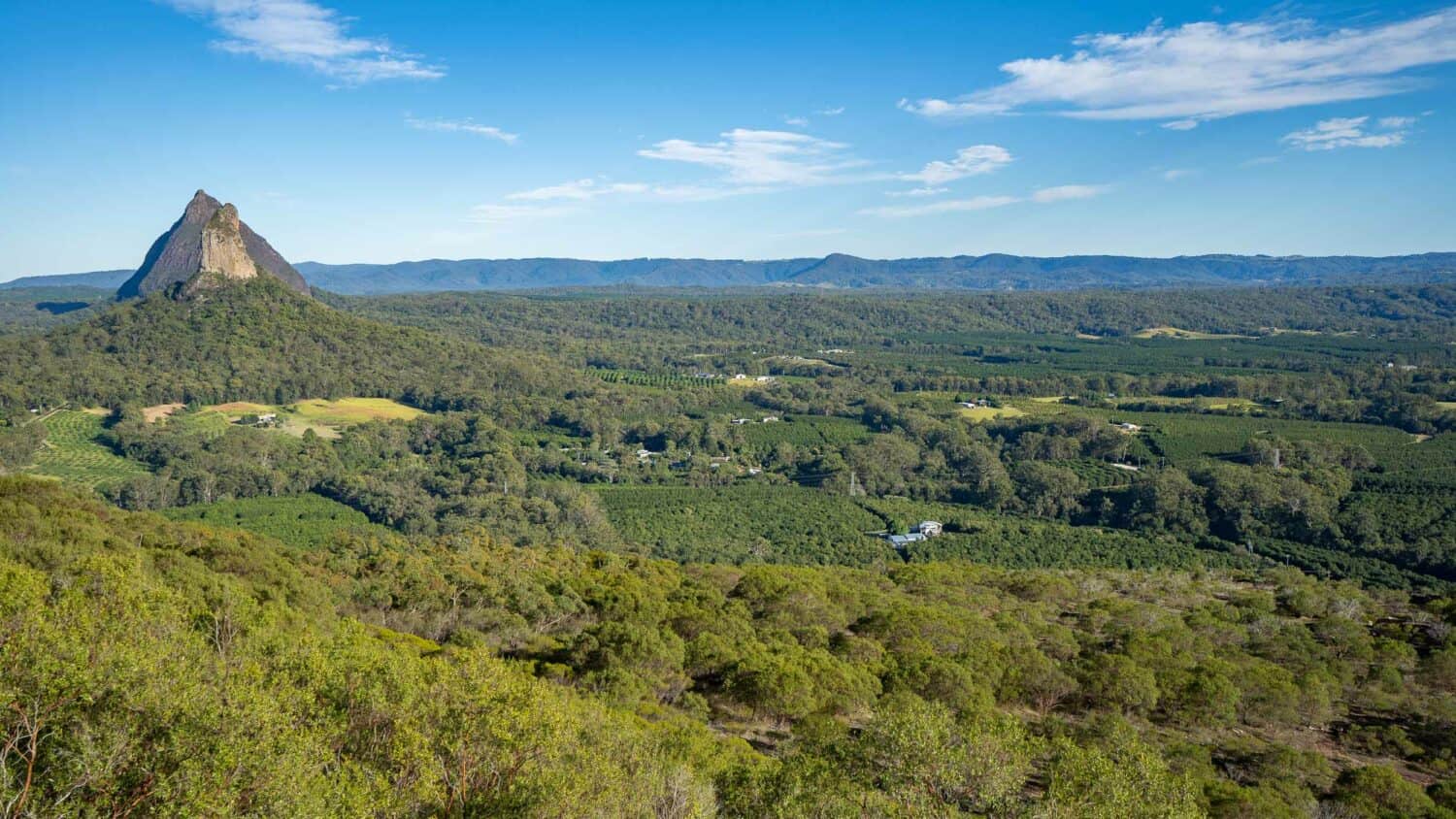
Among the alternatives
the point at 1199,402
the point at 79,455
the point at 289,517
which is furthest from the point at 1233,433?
the point at 79,455

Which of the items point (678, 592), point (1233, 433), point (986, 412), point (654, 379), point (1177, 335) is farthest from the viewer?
point (1177, 335)

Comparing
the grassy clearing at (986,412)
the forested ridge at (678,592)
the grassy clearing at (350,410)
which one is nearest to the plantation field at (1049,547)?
the forested ridge at (678,592)

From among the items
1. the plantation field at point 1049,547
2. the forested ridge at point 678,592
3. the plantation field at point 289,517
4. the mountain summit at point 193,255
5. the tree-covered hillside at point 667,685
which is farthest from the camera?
the mountain summit at point 193,255

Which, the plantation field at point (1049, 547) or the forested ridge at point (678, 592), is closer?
the forested ridge at point (678, 592)

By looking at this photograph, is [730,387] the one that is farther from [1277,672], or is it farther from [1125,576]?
[1277,672]

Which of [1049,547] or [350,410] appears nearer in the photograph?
Answer: [1049,547]

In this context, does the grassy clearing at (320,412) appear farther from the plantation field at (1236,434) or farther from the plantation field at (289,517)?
the plantation field at (1236,434)

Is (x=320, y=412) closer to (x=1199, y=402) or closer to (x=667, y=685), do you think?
(x=667, y=685)

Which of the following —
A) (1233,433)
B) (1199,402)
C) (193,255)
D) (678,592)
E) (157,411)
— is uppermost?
(193,255)
